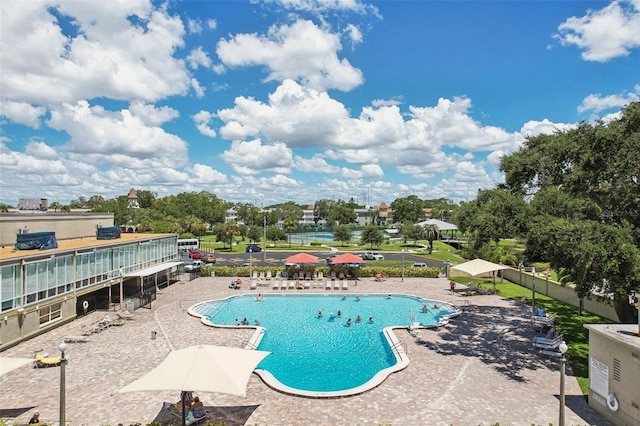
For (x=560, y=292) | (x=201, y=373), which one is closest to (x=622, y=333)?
(x=201, y=373)

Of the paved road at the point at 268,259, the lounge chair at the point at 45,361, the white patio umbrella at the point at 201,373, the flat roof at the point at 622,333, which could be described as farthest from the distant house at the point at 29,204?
the flat roof at the point at 622,333

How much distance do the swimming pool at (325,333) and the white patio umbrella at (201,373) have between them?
105 inches

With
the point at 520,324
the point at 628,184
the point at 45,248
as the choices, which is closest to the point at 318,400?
the point at 520,324

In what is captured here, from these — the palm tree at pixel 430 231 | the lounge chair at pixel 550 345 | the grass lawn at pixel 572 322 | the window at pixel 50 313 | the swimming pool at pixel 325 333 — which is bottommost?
the swimming pool at pixel 325 333

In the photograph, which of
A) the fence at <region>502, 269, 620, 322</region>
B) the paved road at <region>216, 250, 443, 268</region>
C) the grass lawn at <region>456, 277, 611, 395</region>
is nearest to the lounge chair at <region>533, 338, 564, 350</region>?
the grass lawn at <region>456, 277, 611, 395</region>

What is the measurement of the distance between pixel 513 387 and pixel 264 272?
2705 centimetres

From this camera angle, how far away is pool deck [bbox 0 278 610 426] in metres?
11.9

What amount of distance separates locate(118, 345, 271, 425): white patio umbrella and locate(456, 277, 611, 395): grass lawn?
38.6ft

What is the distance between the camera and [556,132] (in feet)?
75.0

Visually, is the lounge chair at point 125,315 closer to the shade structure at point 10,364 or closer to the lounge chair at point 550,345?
the shade structure at point 10,364

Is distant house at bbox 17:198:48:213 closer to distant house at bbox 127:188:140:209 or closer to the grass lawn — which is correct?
the grass lawn

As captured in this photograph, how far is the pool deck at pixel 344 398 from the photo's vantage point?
11.9 m

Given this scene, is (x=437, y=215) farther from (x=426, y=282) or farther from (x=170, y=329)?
(x=170, y=329)

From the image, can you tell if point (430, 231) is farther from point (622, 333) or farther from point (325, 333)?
point (622, 333)
